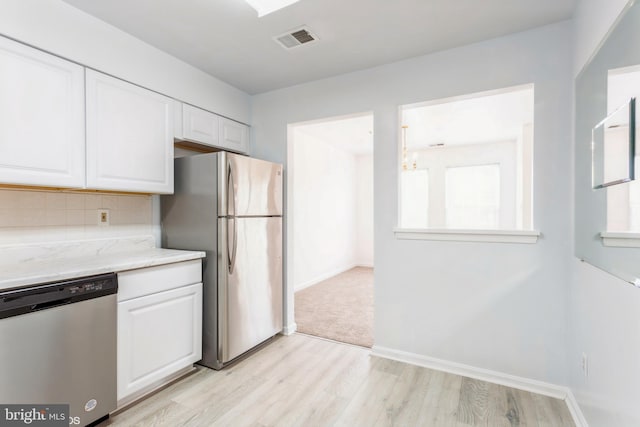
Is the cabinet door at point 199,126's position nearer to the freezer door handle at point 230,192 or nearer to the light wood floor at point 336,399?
the freezer door handle at point 230,192

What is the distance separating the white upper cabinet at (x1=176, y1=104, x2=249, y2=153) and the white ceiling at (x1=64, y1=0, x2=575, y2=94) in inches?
16.5

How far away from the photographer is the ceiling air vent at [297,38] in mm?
2188

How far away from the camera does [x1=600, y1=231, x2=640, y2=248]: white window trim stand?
1077 mm

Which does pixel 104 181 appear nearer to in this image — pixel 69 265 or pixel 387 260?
pixel 69 265

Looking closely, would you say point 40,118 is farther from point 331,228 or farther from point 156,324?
point 331,228

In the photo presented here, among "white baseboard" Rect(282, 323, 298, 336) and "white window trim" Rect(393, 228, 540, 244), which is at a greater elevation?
"white window trim" Rect(393, 228, 540, 244)

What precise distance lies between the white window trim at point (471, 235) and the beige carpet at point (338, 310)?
3.56 ft

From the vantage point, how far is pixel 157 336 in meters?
2.07

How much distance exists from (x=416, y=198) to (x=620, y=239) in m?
5.55

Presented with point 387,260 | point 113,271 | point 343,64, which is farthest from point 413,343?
point 343,64

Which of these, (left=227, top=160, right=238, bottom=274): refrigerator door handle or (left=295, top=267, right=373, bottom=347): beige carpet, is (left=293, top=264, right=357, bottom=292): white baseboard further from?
(left=227, top=160, right=238, bottom=274): refrigerator door handle

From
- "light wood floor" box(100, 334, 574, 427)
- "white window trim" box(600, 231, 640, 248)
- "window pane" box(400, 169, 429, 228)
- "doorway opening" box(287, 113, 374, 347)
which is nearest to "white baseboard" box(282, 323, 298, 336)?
"doorway opening" box(287, 113, 374, 347)

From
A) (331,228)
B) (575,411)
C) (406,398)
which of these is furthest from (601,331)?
(331,228)

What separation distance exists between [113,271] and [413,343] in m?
2.18
